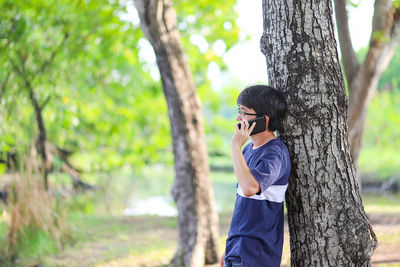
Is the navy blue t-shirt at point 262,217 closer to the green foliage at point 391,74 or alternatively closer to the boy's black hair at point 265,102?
the boy's black hair at point 265,102

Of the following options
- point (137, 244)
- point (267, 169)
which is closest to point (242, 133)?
point (267, 169)

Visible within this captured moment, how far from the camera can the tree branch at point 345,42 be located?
17.4 ft

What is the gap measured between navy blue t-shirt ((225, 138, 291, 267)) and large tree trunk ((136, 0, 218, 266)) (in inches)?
107

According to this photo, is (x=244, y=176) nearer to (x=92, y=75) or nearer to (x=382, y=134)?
(x=92, y=75)

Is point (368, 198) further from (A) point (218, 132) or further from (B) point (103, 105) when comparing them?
(B) point (103, 105)

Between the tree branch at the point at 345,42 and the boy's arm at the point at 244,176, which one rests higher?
the tree branch at the point at 345,42

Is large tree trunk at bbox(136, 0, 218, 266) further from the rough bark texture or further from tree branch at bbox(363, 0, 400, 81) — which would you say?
tree branch at bbox(363, 0, 400, 81)

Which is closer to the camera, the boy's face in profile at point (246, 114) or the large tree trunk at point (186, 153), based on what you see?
the boy's face in profile at point (246, 114)

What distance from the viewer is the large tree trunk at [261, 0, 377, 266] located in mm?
2148

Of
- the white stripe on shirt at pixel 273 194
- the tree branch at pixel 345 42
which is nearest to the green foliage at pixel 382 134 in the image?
the tree branch at pixel 345 42

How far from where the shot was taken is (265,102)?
2111 millimetres

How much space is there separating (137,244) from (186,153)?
191 centimetres

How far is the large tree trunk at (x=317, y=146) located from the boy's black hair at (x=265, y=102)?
0.09 m

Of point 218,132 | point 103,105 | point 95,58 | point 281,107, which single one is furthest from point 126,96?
point 281,107
